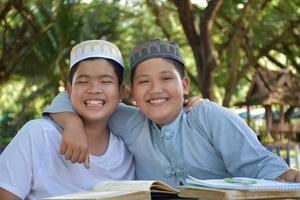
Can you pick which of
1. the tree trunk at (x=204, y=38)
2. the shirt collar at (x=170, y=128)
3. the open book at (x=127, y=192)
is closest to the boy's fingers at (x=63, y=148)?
the open book at (x=127, y=192)

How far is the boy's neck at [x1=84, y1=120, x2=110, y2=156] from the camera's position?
2562mm

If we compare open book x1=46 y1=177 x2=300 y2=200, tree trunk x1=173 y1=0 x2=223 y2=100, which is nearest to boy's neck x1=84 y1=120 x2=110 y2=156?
open book x1=46 y1=177 x2=300 y2=200

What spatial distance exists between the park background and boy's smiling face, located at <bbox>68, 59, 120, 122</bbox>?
1.36 feet

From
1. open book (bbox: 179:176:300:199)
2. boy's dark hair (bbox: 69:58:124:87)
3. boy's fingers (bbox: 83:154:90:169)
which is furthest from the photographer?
boy's dark hair (bbox: 69:58:124:87)

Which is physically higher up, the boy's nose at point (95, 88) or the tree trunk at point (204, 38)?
the tree trunk at point (204, 38)

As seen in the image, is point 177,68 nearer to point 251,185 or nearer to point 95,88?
point 95,88

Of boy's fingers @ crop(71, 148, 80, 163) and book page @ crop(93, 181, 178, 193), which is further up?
boy's fingers @ crop(71, 148, 80, 163)

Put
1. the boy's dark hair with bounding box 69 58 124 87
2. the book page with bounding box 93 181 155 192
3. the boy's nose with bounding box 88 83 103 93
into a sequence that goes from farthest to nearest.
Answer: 1. the boy's dark hair with bounding box 69 58 124 87
2. the boy's nose with bounding box 88 83 103 93
3. the book page with bounding box 93 181 155 192

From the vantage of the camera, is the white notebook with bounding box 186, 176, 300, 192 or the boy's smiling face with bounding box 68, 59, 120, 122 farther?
the boy's smiling face with bounding box 68, 59, 120, 122

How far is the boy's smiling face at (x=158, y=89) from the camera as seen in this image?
2410 mm

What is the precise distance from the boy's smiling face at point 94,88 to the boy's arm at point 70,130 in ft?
0.20

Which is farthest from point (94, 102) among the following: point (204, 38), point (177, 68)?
point (204, 38)

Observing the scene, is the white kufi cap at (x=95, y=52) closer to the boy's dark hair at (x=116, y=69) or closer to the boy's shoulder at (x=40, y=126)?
the boy's dark hair at (x=116, y=69)

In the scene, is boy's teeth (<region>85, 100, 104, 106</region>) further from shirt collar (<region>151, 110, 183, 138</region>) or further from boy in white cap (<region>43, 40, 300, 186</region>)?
shirt collar (<region>151, 110, 183, 138</region>)
